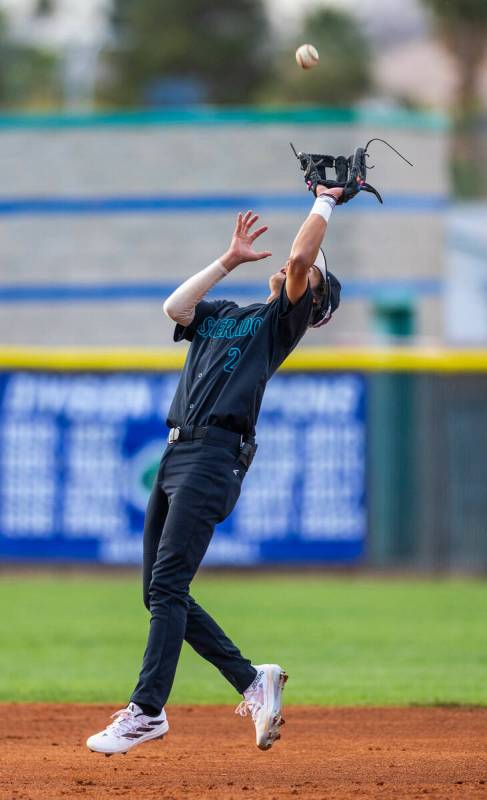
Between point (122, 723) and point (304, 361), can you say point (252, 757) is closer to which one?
point (122, 723)

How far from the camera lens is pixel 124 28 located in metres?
Answer: 57.5

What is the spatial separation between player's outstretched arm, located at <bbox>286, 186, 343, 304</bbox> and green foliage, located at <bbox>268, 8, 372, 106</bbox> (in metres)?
44.3

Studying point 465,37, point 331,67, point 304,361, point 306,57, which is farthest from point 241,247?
point 331,67

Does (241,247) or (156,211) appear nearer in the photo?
(241,247)

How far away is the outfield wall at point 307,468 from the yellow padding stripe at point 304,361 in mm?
22

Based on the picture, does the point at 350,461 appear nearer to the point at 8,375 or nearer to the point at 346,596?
the point at 346,596

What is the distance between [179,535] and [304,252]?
1.25 m

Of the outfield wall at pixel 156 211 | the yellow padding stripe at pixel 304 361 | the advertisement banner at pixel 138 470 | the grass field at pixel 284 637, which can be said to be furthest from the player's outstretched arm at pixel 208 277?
the outfield wall at pixel 156 211

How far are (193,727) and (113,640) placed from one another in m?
3.92

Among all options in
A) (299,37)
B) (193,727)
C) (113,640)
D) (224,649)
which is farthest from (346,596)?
(299,37)

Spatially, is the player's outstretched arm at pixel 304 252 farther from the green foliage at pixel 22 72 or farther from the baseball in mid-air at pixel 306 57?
the green foliage at pixel 22 72

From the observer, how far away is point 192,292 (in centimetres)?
626

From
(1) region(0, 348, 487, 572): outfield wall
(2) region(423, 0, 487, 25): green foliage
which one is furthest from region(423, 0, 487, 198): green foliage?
(1) region(0, 348, 487, 572): outfield wall

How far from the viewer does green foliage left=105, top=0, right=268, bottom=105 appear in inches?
2127
